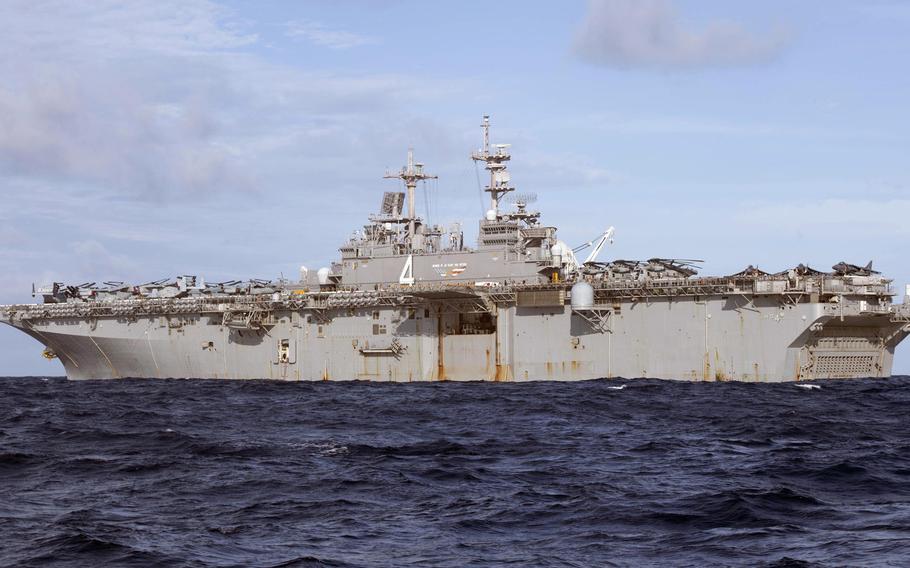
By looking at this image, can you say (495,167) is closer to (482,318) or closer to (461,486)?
(482,318)

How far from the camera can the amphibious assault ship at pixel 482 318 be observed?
40.9 meters

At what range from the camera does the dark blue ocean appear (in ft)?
42.8

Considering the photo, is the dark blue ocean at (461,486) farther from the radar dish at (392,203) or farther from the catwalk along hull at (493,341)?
the radar dish at (392,203)

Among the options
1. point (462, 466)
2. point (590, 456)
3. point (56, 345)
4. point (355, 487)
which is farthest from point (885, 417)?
point (56, 345)

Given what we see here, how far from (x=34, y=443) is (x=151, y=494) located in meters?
7.37

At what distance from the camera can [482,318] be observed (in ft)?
156

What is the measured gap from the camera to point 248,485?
17375 millimetres

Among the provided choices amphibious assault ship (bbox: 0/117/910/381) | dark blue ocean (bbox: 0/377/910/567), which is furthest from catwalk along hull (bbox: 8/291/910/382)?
dark blue ocean (bbox: 0/377/910/567)

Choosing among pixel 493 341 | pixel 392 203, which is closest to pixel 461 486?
pixel 493 341

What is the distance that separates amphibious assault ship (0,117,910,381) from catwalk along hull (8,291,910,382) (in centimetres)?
6

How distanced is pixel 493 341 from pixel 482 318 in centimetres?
167

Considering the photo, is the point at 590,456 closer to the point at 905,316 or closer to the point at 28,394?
the point at 905,316

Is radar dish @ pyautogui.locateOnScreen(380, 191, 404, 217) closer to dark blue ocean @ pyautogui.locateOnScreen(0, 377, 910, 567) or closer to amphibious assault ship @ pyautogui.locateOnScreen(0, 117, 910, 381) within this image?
amphibious assault ship @ pyautogui.locateOnScreen(0, 117, 910, 381)

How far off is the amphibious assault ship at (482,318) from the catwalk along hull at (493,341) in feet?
0.20
